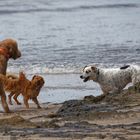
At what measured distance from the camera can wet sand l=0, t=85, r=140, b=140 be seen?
23.5 ft

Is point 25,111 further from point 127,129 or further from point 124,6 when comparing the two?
point 124,6

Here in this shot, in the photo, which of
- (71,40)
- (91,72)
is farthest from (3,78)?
(71,40)

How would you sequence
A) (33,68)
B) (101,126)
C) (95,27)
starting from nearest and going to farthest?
(101,126), (33,68), (95,27)

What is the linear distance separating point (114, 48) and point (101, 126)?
11.9 meters

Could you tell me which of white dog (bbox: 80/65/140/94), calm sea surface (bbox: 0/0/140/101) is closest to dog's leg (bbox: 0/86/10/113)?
white dog (bbox: 80/65/140/94)

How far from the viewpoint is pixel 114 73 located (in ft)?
40.9

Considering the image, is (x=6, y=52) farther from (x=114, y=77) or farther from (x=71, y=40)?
(x=71, y=40)

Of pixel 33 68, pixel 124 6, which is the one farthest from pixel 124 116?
pixel 124 6

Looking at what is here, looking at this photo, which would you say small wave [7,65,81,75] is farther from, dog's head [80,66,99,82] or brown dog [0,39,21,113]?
brown dog [0,39,21,113]

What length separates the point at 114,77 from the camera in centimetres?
1245

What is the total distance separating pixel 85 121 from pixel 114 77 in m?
4.45

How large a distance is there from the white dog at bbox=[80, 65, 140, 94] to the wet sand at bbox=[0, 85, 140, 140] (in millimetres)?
1983

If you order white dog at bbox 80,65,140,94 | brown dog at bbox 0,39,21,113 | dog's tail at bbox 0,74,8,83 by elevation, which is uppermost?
brown dog at bbox 0,39,21,113

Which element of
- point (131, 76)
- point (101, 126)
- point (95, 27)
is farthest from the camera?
point (95, 27)
